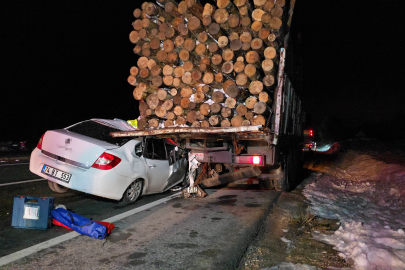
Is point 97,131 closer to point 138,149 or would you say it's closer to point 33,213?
point 138,149

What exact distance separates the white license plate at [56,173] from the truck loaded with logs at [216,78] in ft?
4.07

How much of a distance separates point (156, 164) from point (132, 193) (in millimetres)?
780

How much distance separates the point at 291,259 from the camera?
3.19 metres

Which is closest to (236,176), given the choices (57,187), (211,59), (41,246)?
(211,59)

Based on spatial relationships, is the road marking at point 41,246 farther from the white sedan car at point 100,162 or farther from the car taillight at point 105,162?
the car taillight at point 105,162

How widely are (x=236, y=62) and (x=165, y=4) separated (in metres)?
1.95

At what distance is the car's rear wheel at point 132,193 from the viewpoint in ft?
17.4

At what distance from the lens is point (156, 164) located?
5.91 meters

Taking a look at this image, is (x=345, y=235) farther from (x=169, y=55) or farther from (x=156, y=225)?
(x=169, y=55)

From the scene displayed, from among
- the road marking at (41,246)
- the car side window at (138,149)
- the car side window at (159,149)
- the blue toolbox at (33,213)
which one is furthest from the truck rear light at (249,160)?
the blue toolbox at (33,213)

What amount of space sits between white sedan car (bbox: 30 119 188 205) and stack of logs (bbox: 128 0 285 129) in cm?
102

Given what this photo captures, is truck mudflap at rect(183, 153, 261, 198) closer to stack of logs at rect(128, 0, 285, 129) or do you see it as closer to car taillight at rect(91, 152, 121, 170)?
stack of logs at rect(128, 0, 285, 129)

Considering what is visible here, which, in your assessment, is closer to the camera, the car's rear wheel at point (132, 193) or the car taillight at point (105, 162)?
the car taillight at point (105, 162)

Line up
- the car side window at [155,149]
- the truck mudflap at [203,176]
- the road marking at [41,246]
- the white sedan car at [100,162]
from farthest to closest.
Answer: the truck mudflap at [203,176] → the car side window at [155,149] → the white sedan car at [100,162] → the road marking at [41,246]
